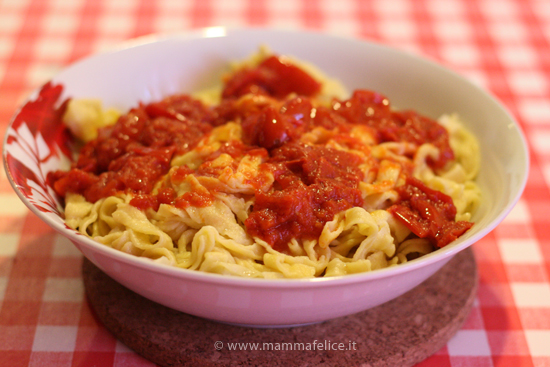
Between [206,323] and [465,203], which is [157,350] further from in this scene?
[465,203]

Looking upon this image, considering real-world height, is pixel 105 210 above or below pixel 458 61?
above

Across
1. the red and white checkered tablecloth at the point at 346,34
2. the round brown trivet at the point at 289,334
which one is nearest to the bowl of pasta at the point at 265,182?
the round brown trivet at the point at 289,334

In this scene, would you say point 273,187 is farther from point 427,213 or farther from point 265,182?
point 427,213

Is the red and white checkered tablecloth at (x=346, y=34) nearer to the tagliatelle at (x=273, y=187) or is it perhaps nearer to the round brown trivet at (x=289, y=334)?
the round brown trivet at (x=289, y=334)

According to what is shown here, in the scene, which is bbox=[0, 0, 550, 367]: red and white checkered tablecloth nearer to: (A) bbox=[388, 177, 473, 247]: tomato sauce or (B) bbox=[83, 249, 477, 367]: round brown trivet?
(B) bbox=[83, 249, 477, 367]: round brown trivet

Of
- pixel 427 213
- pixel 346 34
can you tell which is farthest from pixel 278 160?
pixel 346 34

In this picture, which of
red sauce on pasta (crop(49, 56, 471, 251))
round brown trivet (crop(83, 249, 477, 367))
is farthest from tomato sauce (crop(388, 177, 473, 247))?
round brown trivet (crop(83, 249, 477, 367))

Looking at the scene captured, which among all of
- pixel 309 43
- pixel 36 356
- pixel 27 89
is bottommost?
pixel 36 356

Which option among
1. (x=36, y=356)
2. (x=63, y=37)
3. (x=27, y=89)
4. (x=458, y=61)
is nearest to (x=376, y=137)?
(x=36, y=356)
